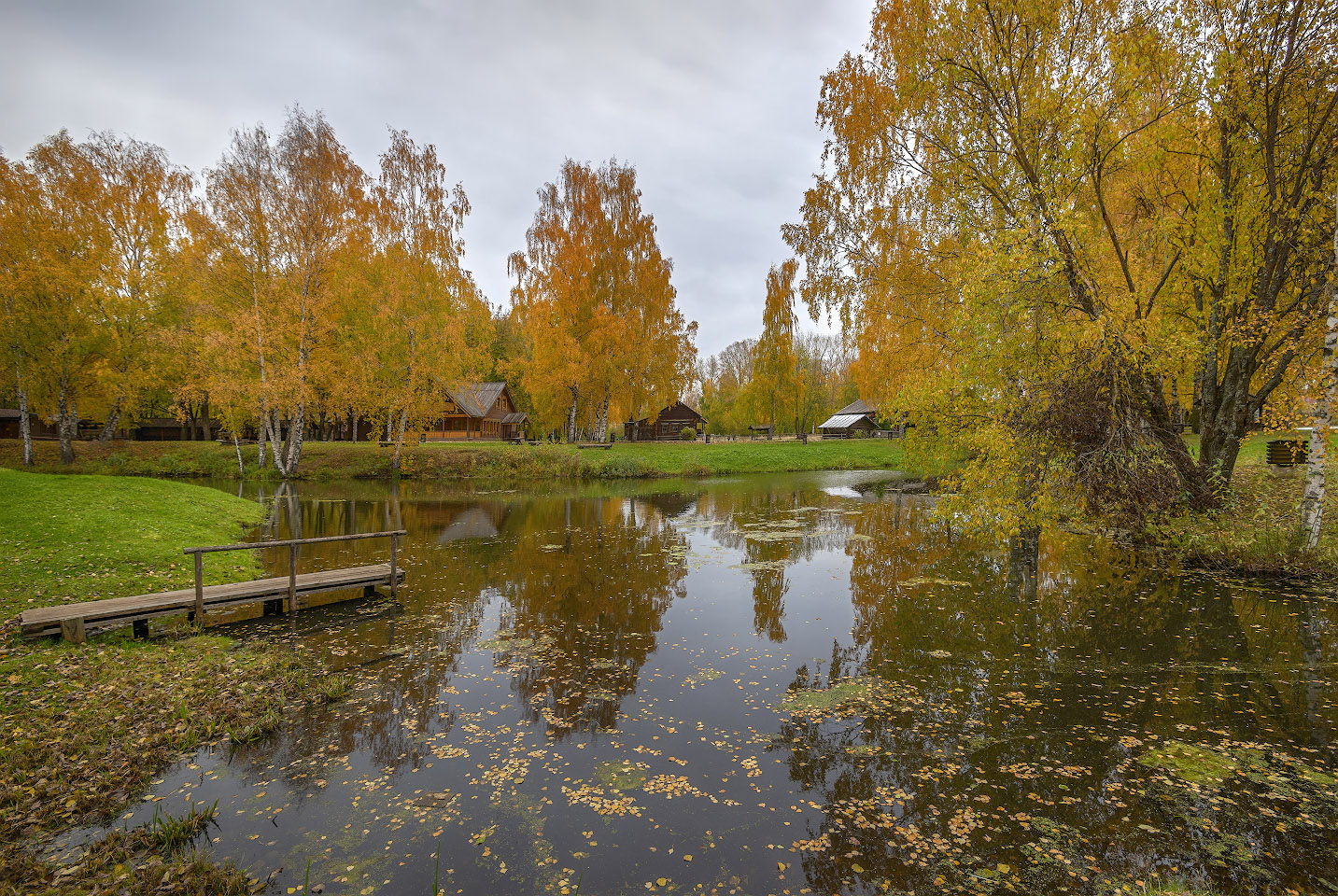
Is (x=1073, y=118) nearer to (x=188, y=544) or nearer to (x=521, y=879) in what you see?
(x=521, y=879)

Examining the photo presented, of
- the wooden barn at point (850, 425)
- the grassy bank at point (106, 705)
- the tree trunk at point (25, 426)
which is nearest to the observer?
the grassy bank at point (106, 705)

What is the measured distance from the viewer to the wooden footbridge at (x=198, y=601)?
Result: 8.53 m

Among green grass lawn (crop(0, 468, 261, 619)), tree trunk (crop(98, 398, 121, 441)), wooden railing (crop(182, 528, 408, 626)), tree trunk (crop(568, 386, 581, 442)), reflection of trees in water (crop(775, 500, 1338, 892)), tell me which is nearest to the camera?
reflection of trees in water (crop(775, 500, 1338, 892))

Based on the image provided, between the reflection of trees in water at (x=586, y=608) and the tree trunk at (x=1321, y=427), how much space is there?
12.8 m

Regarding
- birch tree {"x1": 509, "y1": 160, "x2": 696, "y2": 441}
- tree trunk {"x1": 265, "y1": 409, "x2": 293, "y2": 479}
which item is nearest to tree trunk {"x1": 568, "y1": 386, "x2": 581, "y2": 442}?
birch tree {"x1": 509, "y1": 160, "x2": 696, "y2": 441}

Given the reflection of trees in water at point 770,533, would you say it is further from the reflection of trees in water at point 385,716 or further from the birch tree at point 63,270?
the birch tree at point 63,270

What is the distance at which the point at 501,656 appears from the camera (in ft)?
30.4

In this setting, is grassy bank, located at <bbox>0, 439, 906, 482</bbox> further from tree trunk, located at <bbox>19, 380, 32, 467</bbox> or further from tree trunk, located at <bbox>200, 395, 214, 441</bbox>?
tree trunk, located at <bbox>200, 395, 214, 441</bbox>

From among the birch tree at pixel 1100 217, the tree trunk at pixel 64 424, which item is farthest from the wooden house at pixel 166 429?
the birch tree at pixel 1100 217

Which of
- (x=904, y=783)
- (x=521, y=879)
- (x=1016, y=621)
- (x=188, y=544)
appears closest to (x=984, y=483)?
(x=1016, y=621)

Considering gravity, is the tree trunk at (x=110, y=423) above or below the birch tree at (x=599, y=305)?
below

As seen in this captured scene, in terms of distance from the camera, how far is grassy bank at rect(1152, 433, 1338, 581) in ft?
39.3

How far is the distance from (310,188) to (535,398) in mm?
19154

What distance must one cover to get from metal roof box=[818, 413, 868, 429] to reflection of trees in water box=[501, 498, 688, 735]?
181 feet
